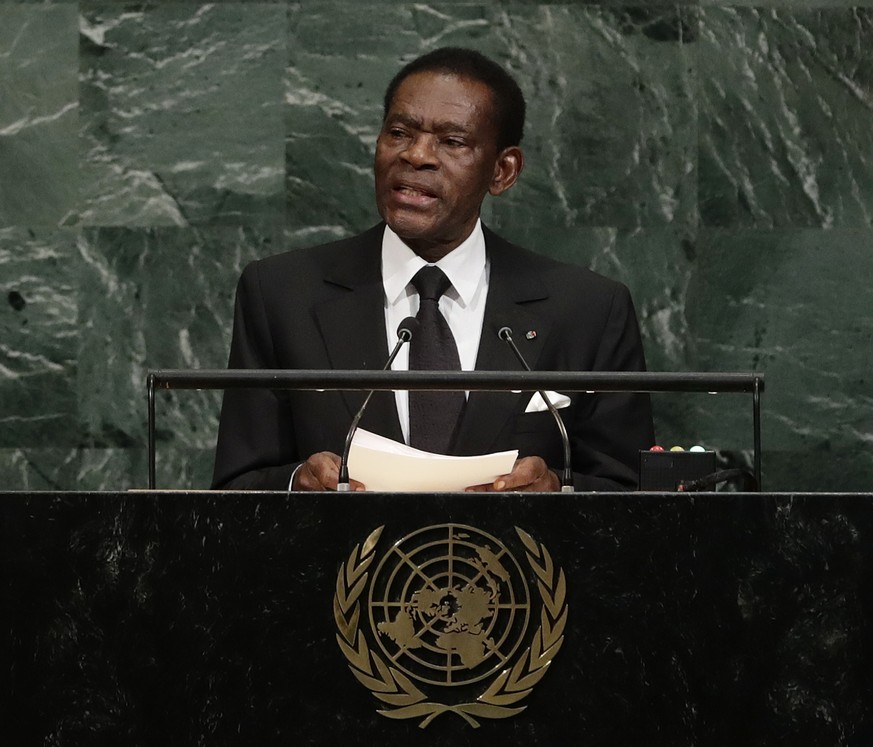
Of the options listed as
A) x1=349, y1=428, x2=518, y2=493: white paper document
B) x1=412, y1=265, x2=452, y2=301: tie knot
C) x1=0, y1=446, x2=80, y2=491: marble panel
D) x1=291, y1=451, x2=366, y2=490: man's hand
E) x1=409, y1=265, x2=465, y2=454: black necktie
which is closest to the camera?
x1=349, y1=428, x2=518, y2=493: white paper document

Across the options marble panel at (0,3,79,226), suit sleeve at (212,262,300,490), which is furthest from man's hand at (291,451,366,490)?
marble panel at (0,3,79,226)

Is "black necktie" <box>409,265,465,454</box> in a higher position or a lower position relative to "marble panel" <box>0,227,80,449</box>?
higher

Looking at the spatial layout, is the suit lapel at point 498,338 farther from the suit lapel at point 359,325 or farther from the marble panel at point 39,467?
the marble panel at point 39,467

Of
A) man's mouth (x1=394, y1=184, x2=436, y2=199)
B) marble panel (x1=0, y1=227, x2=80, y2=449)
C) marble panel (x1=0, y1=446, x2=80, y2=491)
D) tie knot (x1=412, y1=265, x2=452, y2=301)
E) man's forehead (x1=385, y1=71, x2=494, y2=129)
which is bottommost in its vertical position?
marble panel (x1=0, y1=446, x2=80, y2=491)

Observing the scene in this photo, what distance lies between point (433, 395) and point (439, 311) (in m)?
0.18

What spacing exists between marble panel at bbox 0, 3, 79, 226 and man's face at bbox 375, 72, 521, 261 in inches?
60.4

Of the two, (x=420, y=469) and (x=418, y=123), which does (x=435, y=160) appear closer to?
(x=418, y=123)

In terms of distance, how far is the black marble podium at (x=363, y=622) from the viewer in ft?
6.91

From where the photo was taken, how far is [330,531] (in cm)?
213

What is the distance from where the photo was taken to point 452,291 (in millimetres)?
3393

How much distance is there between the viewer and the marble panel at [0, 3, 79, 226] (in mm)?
4625

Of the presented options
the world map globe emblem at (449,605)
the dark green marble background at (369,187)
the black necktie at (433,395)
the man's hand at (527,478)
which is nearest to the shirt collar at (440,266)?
the black necktie at (433,395)

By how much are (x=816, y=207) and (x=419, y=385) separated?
8.95 feet

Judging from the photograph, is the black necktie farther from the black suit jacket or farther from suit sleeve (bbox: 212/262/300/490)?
suit sleeve (bbox: 212/262/300/490)
